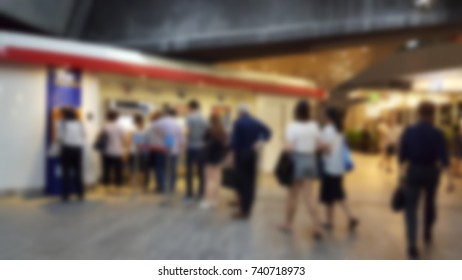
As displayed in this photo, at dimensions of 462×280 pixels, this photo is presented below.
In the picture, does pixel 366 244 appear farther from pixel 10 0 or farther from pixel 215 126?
pixel 10 0

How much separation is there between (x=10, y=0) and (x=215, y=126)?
3.20m

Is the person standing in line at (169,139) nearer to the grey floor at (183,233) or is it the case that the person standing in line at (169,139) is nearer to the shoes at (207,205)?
the grey floor at (183,233)

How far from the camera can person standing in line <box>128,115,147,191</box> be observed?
8.20 meters

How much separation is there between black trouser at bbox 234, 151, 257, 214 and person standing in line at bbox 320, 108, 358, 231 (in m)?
0.95

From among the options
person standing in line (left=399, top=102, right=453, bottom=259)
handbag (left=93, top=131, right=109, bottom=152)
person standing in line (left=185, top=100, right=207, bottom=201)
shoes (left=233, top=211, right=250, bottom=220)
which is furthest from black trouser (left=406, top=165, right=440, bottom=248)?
handbag (left=93, top=131, right=109, bottom=152)

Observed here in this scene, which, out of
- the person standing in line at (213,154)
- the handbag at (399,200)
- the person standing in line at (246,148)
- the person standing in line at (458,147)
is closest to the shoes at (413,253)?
the handbag at (399,200)

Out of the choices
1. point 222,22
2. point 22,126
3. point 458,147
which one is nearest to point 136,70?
point 222,22

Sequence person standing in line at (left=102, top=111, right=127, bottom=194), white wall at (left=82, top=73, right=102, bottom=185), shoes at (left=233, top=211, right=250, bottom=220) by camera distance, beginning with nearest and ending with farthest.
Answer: shoes at (left=233, top=211, right=250, bottom=220), person standing in line at (left=102, top=111, right=127, bottom=194), white wall at (left=82, top=73, right=102, bottom=185)

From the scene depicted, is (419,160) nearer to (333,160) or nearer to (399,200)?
(399,200)

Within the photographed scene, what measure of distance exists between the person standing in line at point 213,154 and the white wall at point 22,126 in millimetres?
2902

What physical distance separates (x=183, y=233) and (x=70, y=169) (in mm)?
2910

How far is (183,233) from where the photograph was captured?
5117mm

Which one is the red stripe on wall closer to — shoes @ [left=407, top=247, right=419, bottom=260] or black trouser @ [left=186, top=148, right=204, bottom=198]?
black trouser @ [left=186, top=148, right=204, bottom=198]
